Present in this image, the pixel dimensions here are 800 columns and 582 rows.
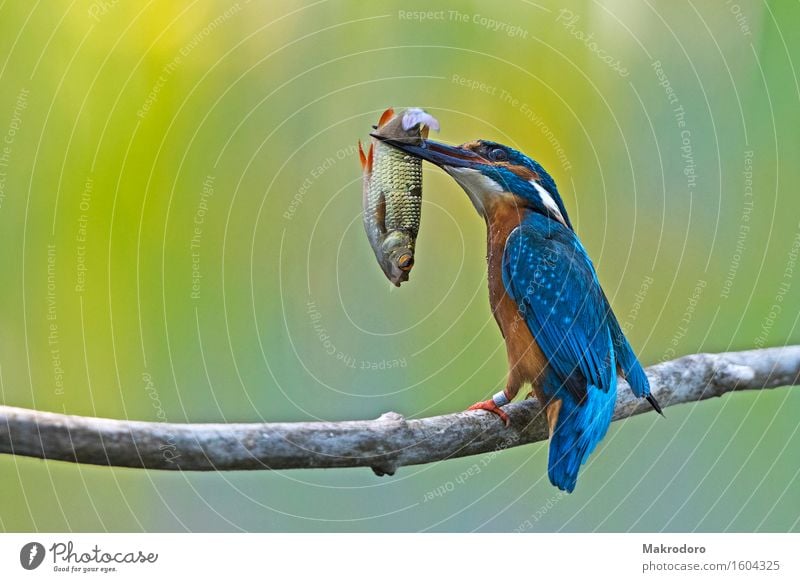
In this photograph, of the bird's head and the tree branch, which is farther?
the bird's head

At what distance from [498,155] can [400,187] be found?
23 cm

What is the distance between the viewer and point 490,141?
198 centimetres

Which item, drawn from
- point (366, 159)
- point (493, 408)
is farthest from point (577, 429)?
point (366, 159)

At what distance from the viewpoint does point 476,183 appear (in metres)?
1.96

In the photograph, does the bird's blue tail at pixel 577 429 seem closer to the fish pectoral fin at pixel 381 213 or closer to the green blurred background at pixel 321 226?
the green blurred background at pixel 321 226

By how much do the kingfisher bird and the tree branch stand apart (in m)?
0.05

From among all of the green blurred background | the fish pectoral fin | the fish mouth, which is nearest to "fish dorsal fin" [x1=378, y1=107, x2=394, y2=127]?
the green blurred background

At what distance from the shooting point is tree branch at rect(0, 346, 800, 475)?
165cm

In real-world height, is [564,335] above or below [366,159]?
below

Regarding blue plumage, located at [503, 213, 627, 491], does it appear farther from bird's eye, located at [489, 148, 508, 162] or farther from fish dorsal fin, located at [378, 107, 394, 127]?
fish dorsal fin, located at [378, 107, 394, 127]

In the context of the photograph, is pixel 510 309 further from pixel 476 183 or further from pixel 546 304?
pixel 476 183
